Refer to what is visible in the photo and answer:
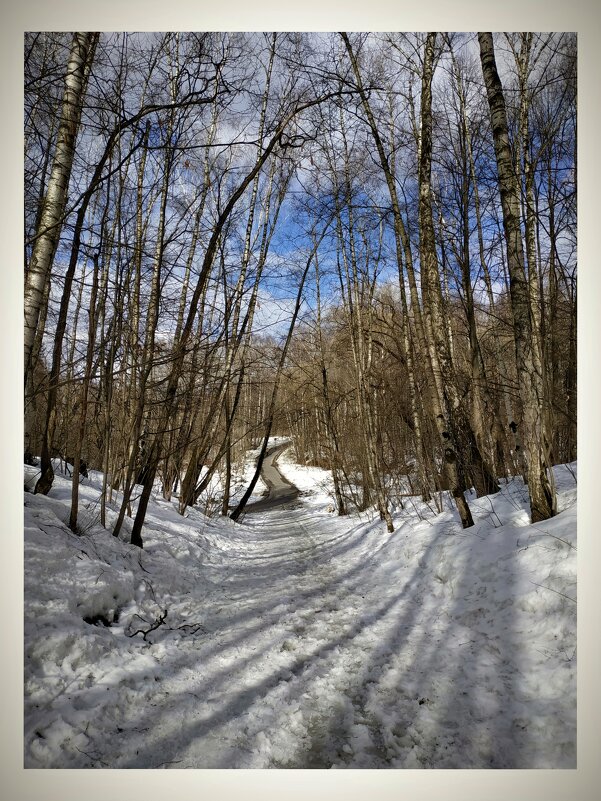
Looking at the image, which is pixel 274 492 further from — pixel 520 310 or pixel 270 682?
pixel 270 682

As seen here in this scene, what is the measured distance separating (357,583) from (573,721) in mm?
2305

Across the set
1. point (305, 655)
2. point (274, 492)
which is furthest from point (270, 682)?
point (274, 492)

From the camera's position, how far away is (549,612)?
2443 mm

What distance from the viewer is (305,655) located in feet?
8.63

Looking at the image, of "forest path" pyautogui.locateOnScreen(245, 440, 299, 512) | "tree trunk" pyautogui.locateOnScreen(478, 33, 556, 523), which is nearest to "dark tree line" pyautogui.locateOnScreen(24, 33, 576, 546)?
"tree trunk" pyautogui.locateOnScreen(478, 33, 556, 523)

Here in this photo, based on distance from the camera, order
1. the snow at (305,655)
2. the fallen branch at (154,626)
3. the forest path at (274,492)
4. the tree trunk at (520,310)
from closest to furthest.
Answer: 1. the snow at (305,655)
2. the fallen branch at (154,626)
3. the tree trunk at (520,310)
4. the forest path at (274,492)

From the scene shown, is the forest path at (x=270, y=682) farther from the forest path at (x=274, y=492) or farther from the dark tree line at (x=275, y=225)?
the forest path at (x=274, y=492)

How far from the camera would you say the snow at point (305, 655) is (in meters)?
1.84

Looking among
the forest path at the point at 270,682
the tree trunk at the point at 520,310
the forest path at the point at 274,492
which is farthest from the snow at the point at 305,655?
the forest path at the point at 274,492

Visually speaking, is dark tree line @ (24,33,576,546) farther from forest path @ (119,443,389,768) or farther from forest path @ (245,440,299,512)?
forest path @ (245,440,299,512)

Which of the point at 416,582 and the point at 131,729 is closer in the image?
the point at 131,729
